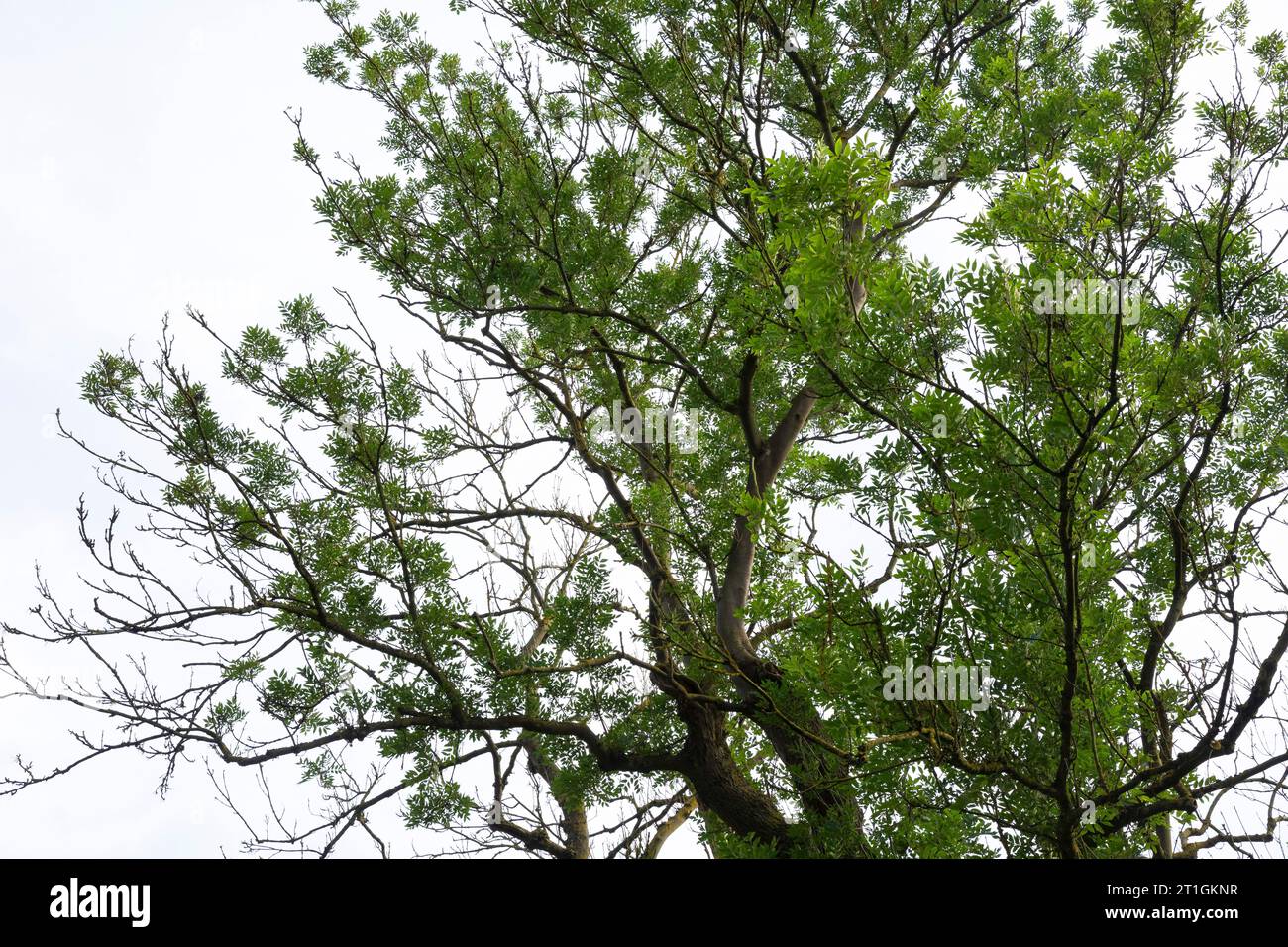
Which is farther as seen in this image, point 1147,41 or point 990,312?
point 1147,41

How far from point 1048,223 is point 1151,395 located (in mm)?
531

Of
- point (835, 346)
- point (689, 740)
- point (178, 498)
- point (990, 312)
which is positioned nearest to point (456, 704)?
point (689, 740)

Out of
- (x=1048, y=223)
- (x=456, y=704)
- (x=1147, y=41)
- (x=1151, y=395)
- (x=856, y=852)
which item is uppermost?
(x=1147, y=41)

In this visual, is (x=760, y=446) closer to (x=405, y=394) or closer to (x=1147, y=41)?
(x=405, y=394)

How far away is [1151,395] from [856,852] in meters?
1.75

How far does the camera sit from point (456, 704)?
13.5 ft

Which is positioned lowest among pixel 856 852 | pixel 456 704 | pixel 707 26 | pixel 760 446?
pixel 856 852

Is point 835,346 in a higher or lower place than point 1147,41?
lower

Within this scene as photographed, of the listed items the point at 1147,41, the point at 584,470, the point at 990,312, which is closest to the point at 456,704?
the point at 584,470

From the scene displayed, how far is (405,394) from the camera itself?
4.75m

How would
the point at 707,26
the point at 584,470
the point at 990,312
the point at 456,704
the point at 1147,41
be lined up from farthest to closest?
1. the point at 584,470
2. the point at 707,26
3. the point at 456,704
4. the point at 1147,41
5. the point at 990,312
